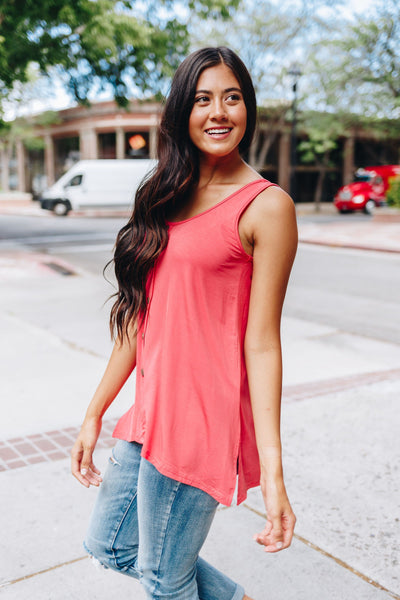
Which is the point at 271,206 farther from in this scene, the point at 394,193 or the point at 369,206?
the point at 369,206

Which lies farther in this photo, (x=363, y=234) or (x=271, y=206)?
(x=363, y=234)

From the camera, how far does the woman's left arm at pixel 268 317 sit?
1.54 m

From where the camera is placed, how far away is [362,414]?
437 centimetres

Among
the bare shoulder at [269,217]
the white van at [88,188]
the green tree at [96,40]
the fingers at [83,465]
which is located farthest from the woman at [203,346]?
the white van at [88,188]

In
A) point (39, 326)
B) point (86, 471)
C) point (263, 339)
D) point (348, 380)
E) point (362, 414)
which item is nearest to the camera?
point (263, 339)

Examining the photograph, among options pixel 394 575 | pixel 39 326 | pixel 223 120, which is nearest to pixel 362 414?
pixel 394 575

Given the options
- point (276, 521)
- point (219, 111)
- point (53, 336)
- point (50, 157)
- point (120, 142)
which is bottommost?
point (53, 336)

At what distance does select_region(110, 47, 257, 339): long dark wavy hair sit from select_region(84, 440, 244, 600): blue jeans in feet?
1.46

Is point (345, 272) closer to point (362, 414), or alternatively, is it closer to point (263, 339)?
point (362, 414)

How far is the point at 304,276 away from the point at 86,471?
10.1m

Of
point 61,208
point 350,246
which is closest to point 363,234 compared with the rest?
point 350,246

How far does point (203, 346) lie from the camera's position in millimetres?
1602

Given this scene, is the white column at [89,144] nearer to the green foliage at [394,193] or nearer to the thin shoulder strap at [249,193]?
the green foliage at [394,193]

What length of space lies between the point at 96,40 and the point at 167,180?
15.9 meters
